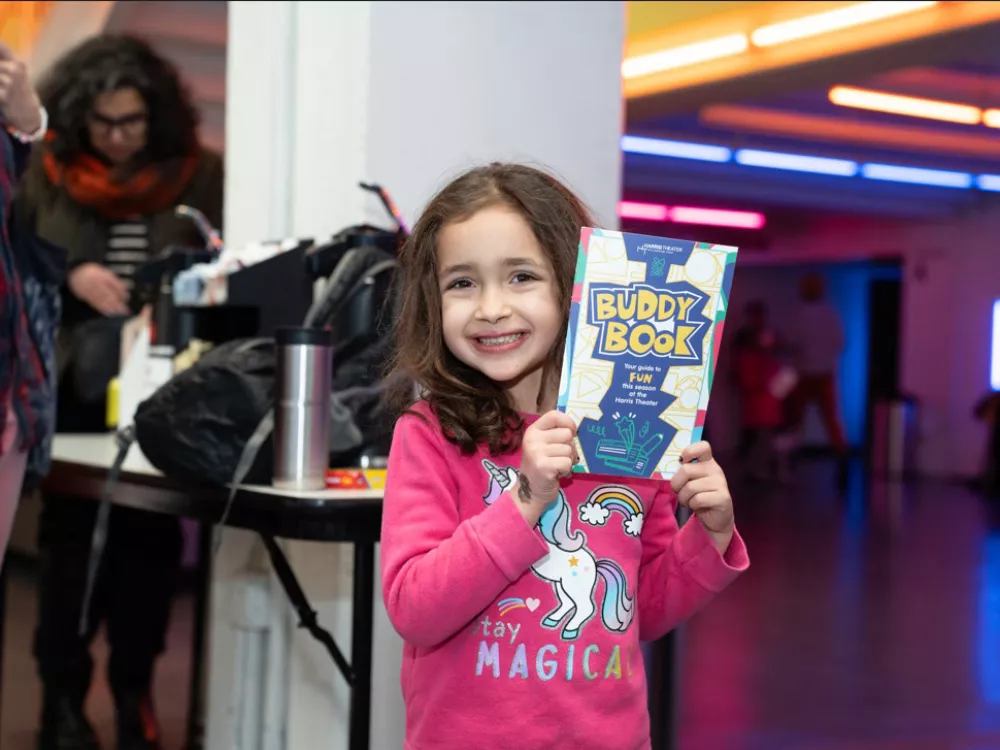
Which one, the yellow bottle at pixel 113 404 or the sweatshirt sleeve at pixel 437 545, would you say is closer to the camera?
the sweatshirt sleeve at pixel 437 545

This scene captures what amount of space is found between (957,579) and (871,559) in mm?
567

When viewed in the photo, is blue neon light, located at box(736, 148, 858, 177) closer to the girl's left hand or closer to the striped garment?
the striped garment

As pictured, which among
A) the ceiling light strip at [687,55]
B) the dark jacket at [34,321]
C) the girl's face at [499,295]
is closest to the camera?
the girl's face at [499,295]

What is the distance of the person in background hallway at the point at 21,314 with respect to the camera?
6.77ft

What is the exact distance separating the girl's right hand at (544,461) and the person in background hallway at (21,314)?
1146 millimetres

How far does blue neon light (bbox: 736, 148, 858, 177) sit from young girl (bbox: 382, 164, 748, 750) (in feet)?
27.3

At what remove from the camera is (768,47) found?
6.07 meters

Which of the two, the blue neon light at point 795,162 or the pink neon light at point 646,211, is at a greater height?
the blue neon light at point 795,162

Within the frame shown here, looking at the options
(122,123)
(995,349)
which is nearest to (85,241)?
(122,123)

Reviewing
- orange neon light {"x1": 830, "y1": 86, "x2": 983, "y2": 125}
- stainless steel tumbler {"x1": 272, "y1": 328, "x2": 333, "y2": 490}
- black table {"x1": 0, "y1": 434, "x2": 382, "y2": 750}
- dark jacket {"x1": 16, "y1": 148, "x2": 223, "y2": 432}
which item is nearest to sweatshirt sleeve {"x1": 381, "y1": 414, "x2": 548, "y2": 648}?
black table {"x1": 0, "y1": 434, "x2": 382, "y2": 750}

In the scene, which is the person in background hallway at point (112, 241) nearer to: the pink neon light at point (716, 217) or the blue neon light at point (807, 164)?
the blue neon light at point (807, 164)

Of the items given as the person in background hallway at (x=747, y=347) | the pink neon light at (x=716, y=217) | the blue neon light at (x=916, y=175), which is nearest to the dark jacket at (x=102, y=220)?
the blue neon light at (x=916, y=175)

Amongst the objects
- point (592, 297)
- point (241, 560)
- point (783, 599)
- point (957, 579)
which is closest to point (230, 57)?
point (241, 560)

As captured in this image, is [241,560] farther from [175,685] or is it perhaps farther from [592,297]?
[592,297]
